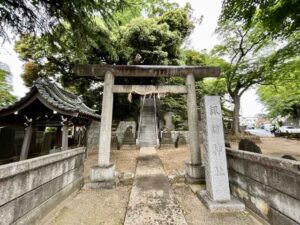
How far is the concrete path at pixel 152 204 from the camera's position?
308 cm

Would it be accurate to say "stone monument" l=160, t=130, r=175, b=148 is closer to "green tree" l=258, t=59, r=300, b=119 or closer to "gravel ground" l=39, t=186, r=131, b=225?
"gravel ground" l=39, t=186, r=131, b=225

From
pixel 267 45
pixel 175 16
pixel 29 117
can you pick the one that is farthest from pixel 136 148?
pixel 175 16

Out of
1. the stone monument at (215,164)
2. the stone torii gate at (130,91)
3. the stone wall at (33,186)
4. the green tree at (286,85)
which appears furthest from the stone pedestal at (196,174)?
the green tree at (286,85)

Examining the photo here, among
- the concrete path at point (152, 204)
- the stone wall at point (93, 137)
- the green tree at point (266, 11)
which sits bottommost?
the concrete path at point (152, 204)

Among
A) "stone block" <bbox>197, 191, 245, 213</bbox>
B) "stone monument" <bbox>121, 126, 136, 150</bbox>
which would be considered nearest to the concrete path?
"stone block" <bbox>197, 191, 245, 213</bbox>

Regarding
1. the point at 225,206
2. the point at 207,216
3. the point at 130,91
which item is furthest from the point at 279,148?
the point at 130,91

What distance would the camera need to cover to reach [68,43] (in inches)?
242

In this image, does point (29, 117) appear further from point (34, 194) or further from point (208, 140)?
point (208, 140)

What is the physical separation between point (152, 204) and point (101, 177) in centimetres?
186

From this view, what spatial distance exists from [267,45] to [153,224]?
14.4 m

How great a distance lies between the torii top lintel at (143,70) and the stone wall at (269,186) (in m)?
2.81

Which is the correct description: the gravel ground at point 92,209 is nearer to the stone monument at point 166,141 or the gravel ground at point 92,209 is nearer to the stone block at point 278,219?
the stone block at point 278,219

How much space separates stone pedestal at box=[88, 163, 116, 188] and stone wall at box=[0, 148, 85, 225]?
0.65 meters

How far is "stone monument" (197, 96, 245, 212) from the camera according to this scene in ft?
11.4
